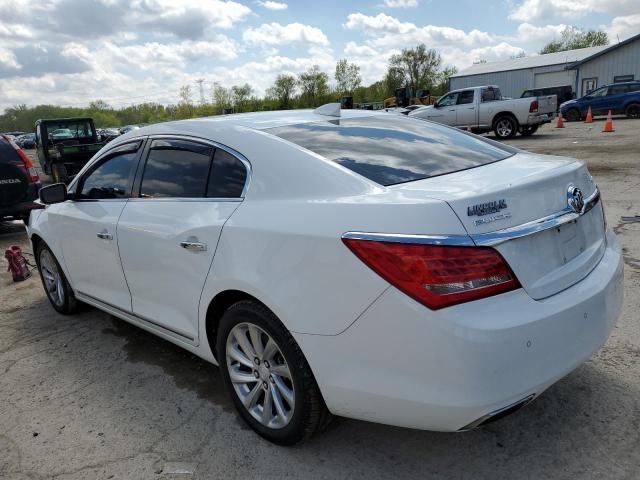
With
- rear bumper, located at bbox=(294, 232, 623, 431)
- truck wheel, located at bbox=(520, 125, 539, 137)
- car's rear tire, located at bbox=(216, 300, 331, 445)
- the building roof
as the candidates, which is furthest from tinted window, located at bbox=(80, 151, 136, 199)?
the building roof

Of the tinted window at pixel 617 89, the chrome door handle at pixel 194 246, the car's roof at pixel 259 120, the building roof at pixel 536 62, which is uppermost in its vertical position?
the building roof at pixel 536 62

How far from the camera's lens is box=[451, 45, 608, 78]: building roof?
47.9 metres

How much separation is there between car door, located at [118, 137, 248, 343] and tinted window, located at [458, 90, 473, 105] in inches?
685

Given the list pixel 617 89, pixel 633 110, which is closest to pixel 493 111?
pixel 633 110

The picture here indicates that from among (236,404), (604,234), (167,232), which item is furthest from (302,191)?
(604,234)

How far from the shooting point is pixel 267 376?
106 inches

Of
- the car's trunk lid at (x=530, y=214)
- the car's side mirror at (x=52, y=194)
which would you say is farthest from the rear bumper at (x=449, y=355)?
the car's side mirror at (x=52, y=194)

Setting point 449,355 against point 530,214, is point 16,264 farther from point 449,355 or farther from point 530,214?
point 530,214

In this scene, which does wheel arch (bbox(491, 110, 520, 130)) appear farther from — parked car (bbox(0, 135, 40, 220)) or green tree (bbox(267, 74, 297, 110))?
green tree (bbox(267, 74, 297, 110))

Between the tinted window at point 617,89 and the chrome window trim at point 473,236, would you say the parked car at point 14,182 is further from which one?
the tinted window at point 617,89

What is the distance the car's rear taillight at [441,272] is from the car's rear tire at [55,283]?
11.5 ft

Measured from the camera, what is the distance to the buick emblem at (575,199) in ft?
7.93

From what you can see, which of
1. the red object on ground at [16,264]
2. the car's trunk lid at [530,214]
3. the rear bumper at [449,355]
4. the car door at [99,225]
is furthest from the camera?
the red object on ground at [16,264]

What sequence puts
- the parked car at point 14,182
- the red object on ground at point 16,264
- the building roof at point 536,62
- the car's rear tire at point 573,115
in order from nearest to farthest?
the red object on ground at point 16,264
the parked car at point 14,182
the car's rear tire at point 573,115
the building roof at point 536,62
